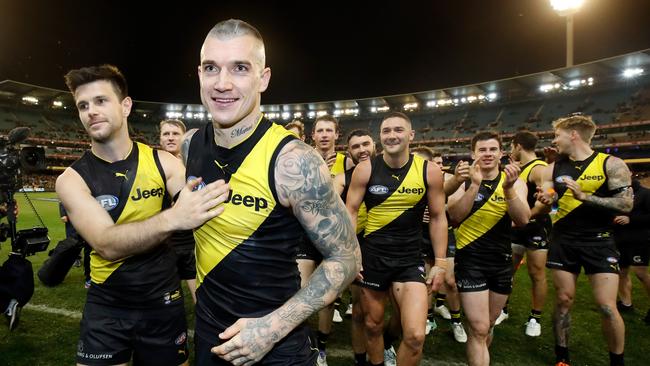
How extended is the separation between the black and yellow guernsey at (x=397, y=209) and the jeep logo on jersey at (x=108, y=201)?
2.48 meters

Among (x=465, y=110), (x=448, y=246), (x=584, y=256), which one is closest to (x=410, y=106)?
(x=465, y=110)

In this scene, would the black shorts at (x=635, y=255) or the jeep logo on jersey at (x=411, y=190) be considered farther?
the black shorts at (x=635, y=255)

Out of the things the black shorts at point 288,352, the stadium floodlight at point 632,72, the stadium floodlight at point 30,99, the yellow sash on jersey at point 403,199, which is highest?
the stadium floodlight at point 30,99

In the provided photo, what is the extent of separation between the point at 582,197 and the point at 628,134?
4115cm

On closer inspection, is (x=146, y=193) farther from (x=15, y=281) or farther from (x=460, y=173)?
(x=460, y=173)

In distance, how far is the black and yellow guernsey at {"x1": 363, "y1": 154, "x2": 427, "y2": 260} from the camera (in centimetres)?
398

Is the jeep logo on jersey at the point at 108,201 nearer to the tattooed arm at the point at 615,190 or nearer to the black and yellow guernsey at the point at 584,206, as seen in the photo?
the tattooed arm at the point at 615,190

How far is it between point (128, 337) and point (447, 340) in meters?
4.08

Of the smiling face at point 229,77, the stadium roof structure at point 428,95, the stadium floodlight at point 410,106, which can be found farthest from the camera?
the stadium floodlight at point 410,106

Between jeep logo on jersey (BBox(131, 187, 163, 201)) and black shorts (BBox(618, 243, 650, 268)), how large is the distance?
7.09 metres

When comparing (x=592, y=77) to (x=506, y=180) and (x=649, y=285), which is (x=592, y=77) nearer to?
(x=649, y=285)

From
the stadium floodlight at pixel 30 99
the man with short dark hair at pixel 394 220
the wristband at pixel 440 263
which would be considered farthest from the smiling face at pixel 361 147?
the stadium floodlight at pixel 30 99

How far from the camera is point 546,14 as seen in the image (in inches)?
1146

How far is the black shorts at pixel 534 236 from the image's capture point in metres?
5.93
